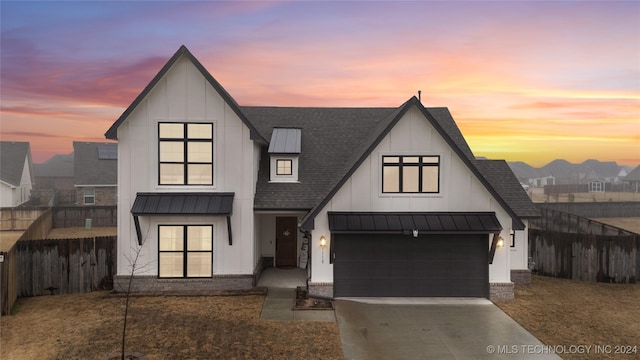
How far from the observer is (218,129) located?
52.6ft

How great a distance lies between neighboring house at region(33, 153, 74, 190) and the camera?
75688mm

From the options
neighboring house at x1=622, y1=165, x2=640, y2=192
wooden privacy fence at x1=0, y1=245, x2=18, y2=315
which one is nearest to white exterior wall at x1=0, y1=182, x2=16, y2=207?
wooden privacy fence at x1=0, y1=245, x2=18, y2=315

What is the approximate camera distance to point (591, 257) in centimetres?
1797

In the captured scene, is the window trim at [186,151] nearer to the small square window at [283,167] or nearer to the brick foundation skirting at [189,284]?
the small square window at [283,167]

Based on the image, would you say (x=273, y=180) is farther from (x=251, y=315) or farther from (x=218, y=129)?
(x=251, y=315)

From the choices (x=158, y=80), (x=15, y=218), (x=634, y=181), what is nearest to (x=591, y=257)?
(x=158, y=80)

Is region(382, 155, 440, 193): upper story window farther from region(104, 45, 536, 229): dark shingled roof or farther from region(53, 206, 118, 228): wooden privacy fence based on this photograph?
region(53, 206, 118, 228): wooden privacy fence

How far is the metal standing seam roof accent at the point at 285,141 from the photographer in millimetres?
18188

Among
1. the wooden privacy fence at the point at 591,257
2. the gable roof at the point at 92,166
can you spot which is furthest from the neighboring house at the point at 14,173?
the wooden privacy fence at the point at 591,257

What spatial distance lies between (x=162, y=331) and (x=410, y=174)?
1058 cm

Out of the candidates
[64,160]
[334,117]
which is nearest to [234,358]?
[334,117]

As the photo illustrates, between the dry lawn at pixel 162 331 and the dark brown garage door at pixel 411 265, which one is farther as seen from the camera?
the dark brown garage door at pixel 411 265

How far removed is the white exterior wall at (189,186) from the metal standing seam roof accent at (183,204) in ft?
0.94

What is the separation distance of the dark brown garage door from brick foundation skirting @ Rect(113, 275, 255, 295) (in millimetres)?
4052
